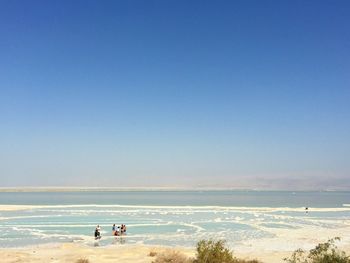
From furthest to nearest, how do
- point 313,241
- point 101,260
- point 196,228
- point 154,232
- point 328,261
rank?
point 196,228 → point 154,232 → point 313,241 → point 101,260 → point 328,261

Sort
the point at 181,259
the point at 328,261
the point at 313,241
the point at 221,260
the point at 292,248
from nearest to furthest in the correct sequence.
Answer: the point at 328,261 → the point at 221,260 → the point at 181,259 → the point at 292,248 → the point at 313,241

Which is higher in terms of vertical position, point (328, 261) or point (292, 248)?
point (328, 261)

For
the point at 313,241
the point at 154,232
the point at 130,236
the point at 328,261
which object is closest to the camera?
the point at 328,261

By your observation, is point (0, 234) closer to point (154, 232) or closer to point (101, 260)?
point (154, 232)

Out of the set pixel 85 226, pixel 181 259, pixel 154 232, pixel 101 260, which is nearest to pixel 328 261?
pixel 181 259

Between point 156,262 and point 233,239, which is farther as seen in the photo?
point 233,239

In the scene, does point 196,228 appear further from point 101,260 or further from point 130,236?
point 101,260

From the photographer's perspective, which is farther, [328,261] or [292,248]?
[292,248]

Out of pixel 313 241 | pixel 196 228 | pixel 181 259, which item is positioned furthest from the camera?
pixel 196 228

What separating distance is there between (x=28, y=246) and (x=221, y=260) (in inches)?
609

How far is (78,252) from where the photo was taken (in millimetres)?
20297

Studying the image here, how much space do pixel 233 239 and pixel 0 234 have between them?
1738cm

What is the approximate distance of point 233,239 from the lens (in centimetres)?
2902

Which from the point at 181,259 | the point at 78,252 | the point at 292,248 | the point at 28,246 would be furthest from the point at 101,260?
the point at 292,248
